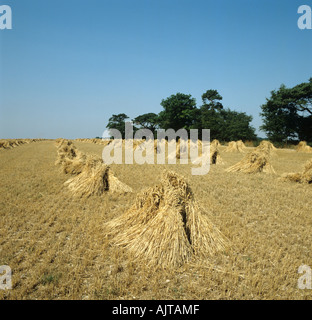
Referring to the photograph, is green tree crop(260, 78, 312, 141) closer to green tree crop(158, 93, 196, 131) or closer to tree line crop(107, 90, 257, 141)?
tree line crop(107, 90, 257, 141)

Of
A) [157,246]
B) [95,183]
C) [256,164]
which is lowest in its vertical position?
[157,246]

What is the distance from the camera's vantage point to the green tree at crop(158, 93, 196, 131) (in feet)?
149

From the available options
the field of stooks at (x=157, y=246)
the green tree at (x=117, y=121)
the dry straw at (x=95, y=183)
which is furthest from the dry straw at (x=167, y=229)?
the green tree at (x=117, y=121)

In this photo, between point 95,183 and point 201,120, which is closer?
point 95,183

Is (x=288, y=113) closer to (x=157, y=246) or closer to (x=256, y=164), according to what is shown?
(x=256, y=164)

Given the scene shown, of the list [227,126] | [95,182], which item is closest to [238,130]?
[227,126]

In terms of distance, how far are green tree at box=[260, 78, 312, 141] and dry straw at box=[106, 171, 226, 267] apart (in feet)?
106

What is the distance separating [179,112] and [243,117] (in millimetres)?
13675

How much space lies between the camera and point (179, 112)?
46000mm

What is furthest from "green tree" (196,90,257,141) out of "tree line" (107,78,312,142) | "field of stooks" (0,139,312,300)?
"field of stooks" (0,139,312,300)
